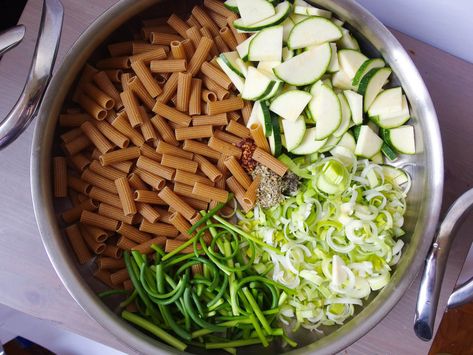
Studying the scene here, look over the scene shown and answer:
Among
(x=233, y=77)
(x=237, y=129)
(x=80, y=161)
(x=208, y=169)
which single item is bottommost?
(x=80, y=161)

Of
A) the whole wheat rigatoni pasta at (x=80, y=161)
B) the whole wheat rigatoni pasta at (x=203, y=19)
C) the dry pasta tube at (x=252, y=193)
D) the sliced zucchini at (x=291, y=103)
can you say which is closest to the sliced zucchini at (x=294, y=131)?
the sliced zucchini at (x=291, y=103)

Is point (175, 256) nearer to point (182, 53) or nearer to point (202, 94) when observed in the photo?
point (202, 94)

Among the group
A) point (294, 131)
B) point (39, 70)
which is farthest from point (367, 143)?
point (39, 70)

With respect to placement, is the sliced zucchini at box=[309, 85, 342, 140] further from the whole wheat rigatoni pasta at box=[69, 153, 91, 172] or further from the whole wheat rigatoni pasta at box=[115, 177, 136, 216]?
the whole wheat rigatoni pasta at box=[69, 153, 91, 172]

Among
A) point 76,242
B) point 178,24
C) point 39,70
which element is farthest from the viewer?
point 178,24

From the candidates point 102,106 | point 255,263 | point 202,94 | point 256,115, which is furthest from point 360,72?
point 102,106

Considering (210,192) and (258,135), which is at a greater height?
(258,135)

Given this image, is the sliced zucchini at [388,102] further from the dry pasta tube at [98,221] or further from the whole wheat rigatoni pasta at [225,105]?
the dry pasta tube at [98,221]

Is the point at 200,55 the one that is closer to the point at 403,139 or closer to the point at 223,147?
the point at 223,147
